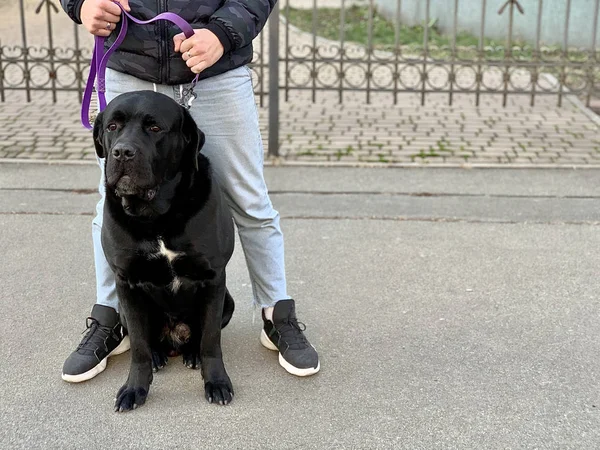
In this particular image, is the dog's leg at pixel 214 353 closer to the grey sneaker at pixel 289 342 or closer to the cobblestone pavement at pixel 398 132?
the grey sneaker at pixel 289 342

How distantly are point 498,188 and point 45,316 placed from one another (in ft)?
12.5

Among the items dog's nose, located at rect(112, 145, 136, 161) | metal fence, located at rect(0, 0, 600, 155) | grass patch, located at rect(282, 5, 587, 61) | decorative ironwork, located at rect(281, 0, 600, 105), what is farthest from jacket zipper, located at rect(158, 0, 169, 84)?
grass patch, located at rect(282, 5, 587, 61)

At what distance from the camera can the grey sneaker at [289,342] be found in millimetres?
3494

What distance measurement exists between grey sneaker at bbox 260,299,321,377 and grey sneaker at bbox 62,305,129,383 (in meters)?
0.67

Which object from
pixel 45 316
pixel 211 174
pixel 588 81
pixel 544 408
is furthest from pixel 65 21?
pixel 544 408

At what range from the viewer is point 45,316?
13.4 ft

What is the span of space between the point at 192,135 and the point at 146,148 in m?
0.27

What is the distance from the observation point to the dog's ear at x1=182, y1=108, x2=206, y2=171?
10.1 ft

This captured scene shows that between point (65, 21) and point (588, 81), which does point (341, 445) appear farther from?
point (65, 21)

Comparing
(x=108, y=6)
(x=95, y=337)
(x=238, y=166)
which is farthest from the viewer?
(x=95, y=337)

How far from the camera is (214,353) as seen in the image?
3324 mm

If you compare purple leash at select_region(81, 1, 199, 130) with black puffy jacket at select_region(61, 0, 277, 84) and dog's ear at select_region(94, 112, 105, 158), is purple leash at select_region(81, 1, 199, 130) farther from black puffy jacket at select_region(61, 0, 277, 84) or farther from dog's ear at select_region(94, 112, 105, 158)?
dog's ear at select_region(94, 112, 105, 158)

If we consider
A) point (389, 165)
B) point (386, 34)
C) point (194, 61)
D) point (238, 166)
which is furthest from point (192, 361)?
point (386, 34)

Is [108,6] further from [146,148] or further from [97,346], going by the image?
[97,346]
